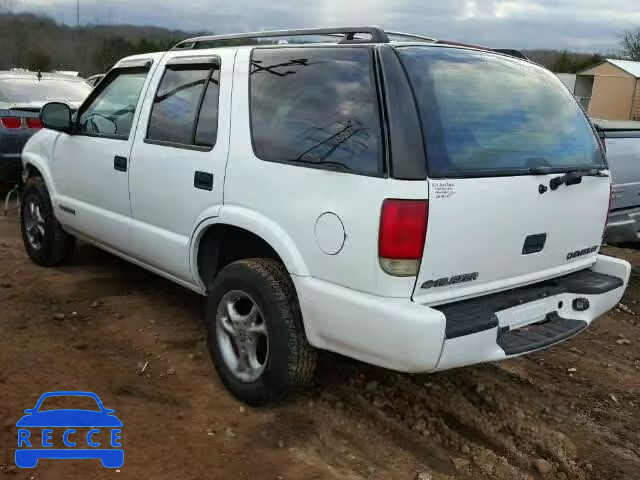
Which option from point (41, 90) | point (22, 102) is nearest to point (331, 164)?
point (22, 102)

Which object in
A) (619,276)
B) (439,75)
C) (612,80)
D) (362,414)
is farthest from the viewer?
(612,80)

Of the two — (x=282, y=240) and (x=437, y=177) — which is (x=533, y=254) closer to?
(x=437, y=177)

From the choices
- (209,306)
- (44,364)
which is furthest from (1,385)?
(209,306)

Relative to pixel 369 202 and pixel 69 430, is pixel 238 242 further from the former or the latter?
pixel 69 430

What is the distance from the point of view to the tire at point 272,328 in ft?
10.1

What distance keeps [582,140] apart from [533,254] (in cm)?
84

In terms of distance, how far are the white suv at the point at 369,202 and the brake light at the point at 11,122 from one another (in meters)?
4.60

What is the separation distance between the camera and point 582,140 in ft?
11.6

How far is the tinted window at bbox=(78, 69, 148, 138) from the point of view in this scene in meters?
4.31

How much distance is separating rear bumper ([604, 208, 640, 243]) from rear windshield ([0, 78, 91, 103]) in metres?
7.17

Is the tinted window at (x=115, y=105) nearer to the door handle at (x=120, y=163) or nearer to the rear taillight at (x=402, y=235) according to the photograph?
the door handle at (x=120, y=163)

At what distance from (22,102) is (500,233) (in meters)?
A: 7.66

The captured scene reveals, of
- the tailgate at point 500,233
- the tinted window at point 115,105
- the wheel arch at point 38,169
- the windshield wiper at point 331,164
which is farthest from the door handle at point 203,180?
the wheel arch at point 38,169

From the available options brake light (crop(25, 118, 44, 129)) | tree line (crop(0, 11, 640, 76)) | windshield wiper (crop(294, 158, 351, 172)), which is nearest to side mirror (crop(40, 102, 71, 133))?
windshield wiper (crop(294, 158, 351, 172))
